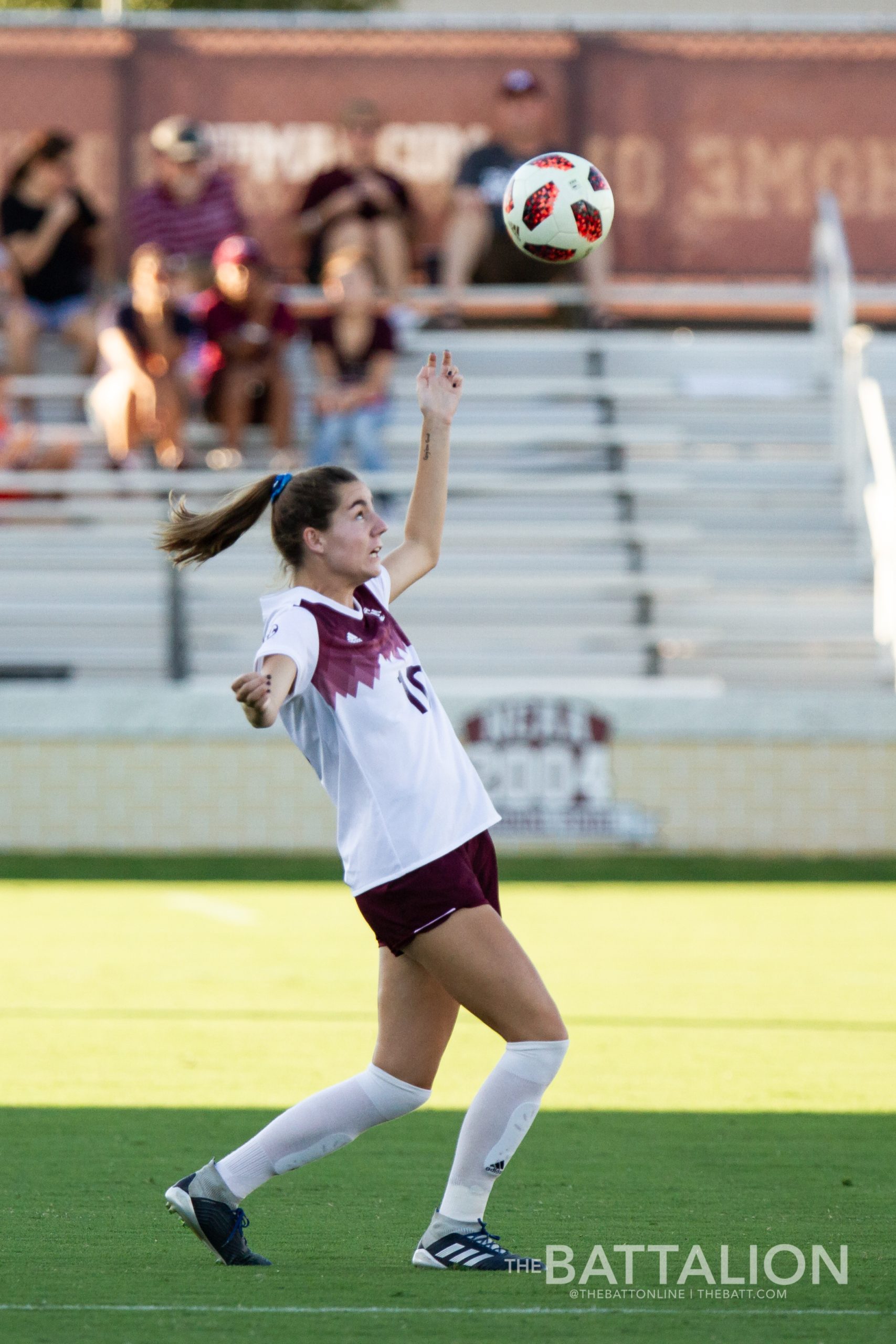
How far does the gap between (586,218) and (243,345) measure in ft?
28.8

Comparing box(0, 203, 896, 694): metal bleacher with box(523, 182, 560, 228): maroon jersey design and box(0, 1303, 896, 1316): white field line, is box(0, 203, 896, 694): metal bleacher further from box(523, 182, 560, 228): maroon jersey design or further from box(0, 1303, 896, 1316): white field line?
box(0, 1303, 896, 1316): white field line

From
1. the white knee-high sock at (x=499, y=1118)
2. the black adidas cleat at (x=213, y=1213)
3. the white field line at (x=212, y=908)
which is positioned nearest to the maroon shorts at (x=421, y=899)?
the white knee-high sock at (x=499, y=1118)

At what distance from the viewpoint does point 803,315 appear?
1670 centimetres

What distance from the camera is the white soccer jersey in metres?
4.12

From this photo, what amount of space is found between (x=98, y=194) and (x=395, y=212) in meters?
2.76

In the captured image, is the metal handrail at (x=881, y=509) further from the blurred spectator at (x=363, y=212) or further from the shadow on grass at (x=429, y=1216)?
the shadow on grass at (x=429, y=1216)

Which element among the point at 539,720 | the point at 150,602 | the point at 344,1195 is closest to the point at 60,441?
the point at 150,602

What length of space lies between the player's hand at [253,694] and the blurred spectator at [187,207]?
1144 cm

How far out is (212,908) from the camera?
33.6ft

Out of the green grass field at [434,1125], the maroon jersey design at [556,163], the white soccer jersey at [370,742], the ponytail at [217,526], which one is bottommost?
the green grass field at [434,1125]

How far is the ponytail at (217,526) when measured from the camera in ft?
14.3

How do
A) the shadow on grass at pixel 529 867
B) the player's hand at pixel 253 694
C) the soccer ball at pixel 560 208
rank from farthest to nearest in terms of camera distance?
the shadow on grass at pixel 529 867 → the soccer ball at pixel 560 208 → the player's hand at pixel 253 694

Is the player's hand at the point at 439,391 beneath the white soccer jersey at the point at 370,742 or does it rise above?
above

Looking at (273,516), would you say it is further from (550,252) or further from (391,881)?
(550,252)
